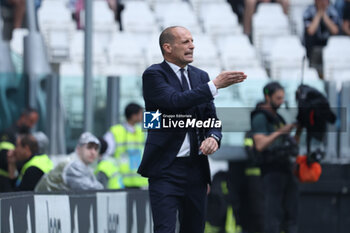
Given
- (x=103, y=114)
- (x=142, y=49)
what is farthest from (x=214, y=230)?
(x=142, y=49)

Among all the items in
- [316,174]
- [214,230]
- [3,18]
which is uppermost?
[3,18]

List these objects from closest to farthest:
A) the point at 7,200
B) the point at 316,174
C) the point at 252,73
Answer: the point at 7,200, the point at 316,174, the point at 252,73

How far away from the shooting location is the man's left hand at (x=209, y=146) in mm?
6477

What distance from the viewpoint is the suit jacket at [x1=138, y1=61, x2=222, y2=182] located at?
6555 millimetres

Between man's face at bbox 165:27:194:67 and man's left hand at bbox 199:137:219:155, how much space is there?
512 millimetres

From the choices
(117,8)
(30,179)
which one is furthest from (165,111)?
(117,8)

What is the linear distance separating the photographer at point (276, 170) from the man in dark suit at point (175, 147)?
376 centimetres

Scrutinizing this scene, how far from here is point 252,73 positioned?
49.6 feet

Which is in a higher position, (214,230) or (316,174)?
(316,174)

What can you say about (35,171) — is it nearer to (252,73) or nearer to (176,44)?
(176,44)

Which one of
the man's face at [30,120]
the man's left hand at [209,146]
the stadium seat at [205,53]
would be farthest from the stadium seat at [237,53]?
the man's left hand at [209,146]

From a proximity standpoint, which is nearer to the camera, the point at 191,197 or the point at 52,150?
the point at 191,197

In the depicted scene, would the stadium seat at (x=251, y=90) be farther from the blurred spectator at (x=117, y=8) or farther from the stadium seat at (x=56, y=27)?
the blurred spectator at (x=117, y=8)

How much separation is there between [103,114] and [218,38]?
4.36 metres
